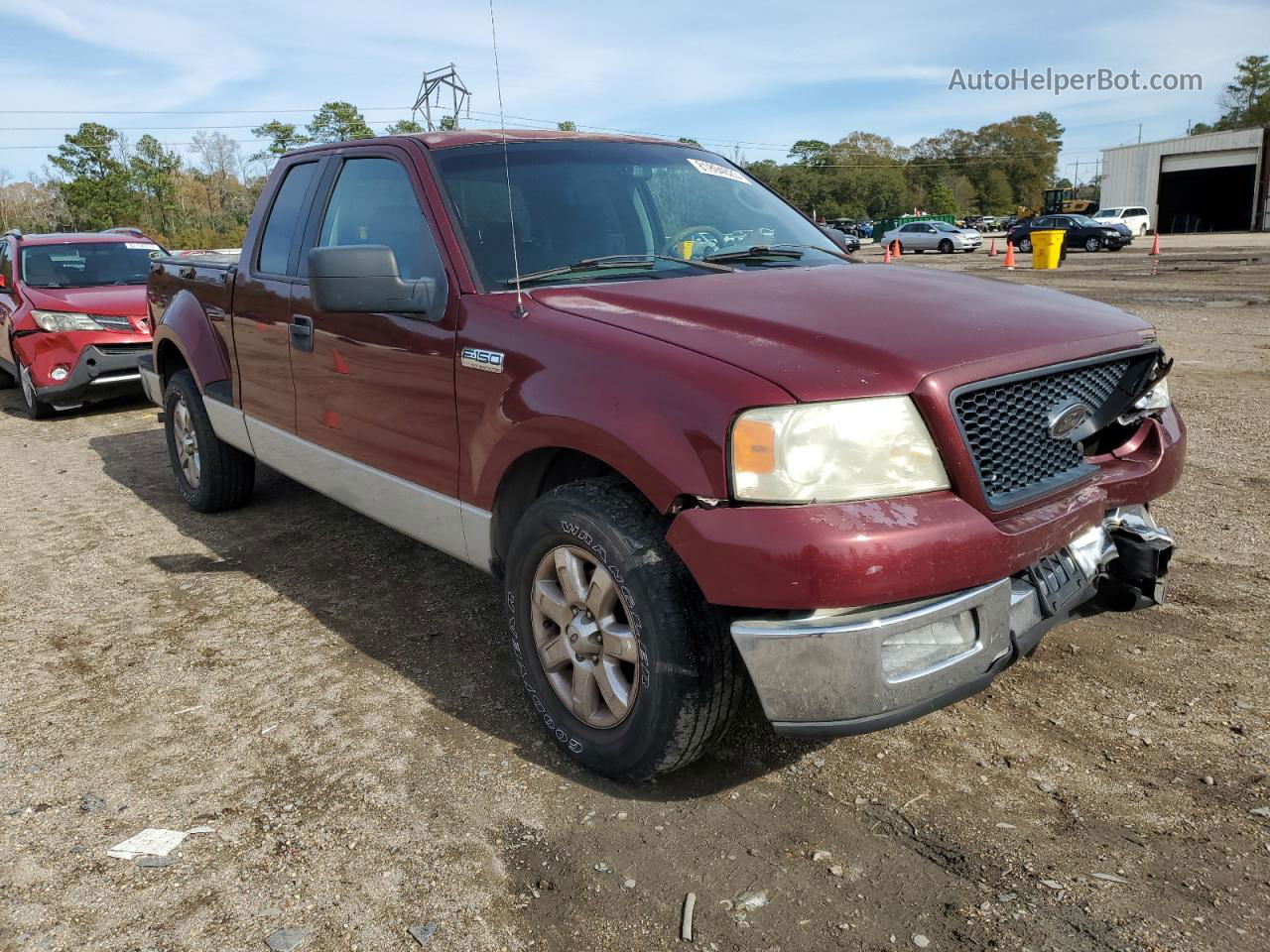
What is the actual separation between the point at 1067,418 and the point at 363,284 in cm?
215

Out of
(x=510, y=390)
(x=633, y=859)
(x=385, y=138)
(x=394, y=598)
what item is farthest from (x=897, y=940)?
(x=385, y=138)

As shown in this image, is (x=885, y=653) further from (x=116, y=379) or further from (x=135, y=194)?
(x=135, y=194)

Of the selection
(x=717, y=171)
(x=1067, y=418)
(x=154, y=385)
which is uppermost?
(x=717, y=171)

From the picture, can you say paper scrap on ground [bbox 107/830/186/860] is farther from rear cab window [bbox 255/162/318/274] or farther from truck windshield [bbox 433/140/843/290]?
rear cab window [bbox 255/162/318/274]

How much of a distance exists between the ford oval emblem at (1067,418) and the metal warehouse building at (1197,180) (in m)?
63.7

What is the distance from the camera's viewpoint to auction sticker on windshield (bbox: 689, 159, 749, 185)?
4176 mm

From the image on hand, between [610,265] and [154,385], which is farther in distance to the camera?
[154,385]

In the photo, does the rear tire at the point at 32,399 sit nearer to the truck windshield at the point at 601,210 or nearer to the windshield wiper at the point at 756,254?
the truck windshield at the point at 601,210

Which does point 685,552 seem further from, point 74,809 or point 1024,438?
point 74,809

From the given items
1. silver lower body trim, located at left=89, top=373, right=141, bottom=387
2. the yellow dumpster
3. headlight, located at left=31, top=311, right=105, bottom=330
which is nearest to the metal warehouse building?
the yellow dumpster

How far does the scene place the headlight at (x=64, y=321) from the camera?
899 cm

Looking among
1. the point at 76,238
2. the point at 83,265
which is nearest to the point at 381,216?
the point at 83,265

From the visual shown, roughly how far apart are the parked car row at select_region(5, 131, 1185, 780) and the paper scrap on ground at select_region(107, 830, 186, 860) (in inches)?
41.6

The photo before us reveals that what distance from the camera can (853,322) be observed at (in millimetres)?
2662
